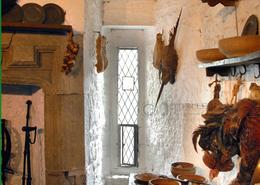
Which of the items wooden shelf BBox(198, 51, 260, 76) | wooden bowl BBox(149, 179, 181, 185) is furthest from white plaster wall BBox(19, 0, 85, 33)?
wooden bowl BBox(149, 179, 181, 185)

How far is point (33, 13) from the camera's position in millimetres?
2361

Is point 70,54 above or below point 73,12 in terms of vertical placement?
below

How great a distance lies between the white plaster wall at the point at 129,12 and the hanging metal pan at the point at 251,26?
1.67 metres

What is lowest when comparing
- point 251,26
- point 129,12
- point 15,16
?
point 251,26

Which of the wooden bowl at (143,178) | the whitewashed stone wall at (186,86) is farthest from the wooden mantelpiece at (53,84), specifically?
the whitewashed stone wall at (186,86)

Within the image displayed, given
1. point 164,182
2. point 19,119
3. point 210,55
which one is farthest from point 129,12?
point 164,182

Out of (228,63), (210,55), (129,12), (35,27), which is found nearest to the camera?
(228,63)

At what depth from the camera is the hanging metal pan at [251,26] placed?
4.60ft

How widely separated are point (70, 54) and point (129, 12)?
1014 mm

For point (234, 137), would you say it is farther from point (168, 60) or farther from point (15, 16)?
point (15, 16)

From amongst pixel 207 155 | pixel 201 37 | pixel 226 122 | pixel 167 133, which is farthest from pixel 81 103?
pixel 226 122

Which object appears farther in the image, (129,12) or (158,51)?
(129,12)

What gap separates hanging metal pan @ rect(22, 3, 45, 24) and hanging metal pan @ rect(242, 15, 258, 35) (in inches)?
55.0

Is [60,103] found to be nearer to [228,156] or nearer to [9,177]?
[9,177]
